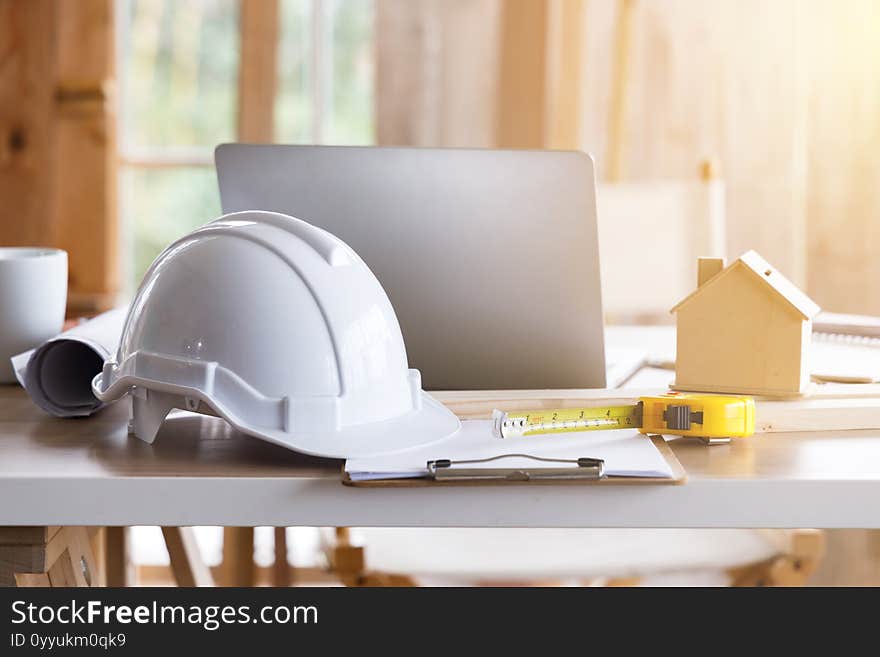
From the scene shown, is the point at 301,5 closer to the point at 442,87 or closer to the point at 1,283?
the point at 442,87

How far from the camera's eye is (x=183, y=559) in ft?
4.64

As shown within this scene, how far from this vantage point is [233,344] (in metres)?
0.80

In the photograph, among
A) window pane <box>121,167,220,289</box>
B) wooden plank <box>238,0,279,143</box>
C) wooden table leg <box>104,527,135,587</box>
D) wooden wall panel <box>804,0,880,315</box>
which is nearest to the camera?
wooden table leg <box>104,527,135,587</box>

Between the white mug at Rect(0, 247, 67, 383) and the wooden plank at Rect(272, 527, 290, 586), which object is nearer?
the white mug at Rect(0, 247, 67, 383)

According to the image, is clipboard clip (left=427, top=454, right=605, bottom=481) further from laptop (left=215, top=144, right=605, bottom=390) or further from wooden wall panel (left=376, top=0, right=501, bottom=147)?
wooden wall panel (left=376, top=0, right=501, bottom=147)

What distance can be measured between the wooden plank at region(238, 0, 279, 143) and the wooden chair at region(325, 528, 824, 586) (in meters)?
1.27

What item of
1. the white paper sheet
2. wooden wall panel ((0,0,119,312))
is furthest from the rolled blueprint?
wooden wall panel ((0,0,119,312))

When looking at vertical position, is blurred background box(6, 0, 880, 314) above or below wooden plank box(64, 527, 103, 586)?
above

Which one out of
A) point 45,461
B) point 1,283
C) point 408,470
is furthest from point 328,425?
point 1,283

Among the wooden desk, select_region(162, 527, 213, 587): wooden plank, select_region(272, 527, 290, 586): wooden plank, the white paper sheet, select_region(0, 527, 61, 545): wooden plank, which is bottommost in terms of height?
select_region(272, 527, 290, 586): wooden plank

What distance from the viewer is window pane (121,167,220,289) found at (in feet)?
8.94

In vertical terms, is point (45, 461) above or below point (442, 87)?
below

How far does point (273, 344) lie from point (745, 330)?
42 cm
